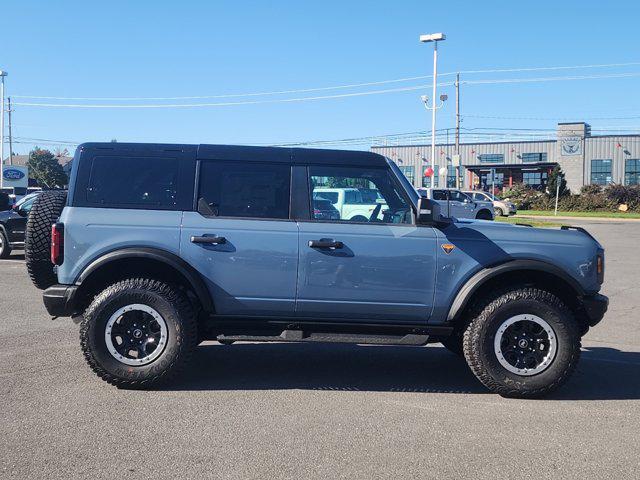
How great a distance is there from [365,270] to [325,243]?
0.41 meters

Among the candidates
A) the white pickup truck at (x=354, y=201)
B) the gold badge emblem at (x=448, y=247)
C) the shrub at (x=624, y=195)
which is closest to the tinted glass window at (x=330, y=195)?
the white pickup truck at (x=354, y=201)

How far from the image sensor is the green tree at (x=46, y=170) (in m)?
78.4

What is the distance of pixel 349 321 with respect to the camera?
576cm

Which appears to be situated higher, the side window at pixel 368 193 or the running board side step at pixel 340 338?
the side window at pixel 368 193

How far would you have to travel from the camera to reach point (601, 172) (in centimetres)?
6512

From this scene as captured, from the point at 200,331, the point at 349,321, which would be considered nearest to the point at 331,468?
the point at 349,321

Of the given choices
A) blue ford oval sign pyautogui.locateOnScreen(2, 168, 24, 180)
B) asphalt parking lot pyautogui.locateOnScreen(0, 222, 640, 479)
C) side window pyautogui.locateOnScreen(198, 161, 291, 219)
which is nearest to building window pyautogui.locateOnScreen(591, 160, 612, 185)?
blue ford oval sign pyautogui.locateOnScreen(2, 168, 24, 180)

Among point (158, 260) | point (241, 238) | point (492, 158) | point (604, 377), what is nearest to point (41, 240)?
point (158, 260)

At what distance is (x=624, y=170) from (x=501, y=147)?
1222 centimetres

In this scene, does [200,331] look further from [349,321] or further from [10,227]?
[10,227]

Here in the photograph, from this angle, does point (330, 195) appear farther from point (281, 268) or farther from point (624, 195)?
point (624, 195)

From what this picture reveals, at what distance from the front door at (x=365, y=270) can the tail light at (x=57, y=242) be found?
2019 mm

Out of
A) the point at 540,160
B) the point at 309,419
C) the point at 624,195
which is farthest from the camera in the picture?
the point at 540,160

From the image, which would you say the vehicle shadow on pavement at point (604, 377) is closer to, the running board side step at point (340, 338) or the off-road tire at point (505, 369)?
the off-road tire at point (505, 369)
